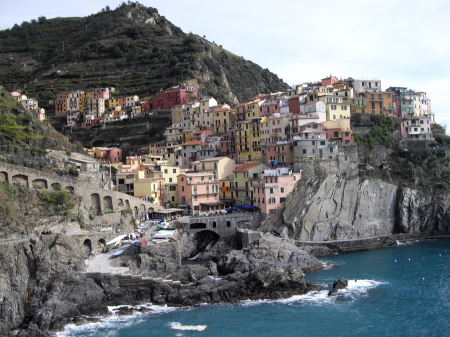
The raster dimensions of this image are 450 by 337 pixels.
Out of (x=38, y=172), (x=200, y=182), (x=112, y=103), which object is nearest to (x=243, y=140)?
(x=200, y=182)

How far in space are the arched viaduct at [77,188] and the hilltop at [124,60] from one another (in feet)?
138

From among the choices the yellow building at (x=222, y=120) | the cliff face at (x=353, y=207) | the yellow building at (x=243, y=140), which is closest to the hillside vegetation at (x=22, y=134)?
the yellow building at (x=243, y=140)

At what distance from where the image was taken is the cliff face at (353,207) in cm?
5441

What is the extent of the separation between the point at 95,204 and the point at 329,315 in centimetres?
2620

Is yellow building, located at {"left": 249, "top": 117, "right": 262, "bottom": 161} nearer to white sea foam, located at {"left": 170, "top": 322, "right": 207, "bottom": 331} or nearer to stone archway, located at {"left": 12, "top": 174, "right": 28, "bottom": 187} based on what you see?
stone archway, located at {"left": 12, "top": 174, "right": 28, "bottom": 187}

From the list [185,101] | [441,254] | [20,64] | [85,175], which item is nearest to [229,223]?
[85,175]

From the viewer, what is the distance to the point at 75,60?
378 ft

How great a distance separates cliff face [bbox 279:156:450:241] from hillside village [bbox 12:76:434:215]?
5.53 feet

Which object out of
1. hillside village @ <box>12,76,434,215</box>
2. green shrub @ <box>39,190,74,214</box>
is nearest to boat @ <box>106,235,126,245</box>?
green shrub @ <box>39,190,74,214</box>

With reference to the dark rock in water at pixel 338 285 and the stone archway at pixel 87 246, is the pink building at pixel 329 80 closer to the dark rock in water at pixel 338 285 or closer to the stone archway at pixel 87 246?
the dark rock in water at pixel 338 285

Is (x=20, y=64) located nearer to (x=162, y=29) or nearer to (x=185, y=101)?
(x=162, y=29)

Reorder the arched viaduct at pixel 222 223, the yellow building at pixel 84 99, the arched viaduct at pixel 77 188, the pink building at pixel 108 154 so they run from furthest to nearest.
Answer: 1. the yellow building at pixel 84 99
2. the pink building at pixel 108 154
3. the arched viaduct at pixel 222 223
4. the arched viaduct at pixel 77 188

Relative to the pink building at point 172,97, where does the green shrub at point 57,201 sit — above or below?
below

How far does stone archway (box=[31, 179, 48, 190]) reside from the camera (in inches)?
1892
